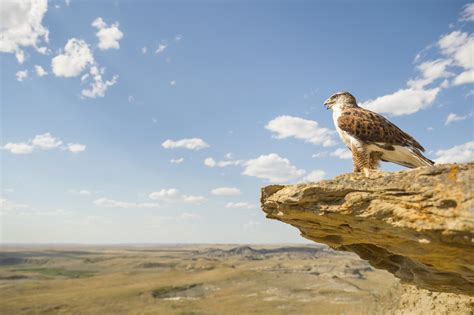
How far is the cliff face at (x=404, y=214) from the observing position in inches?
269

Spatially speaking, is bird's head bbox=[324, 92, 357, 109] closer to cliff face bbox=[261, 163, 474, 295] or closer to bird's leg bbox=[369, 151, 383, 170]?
bird's leg bbox=[369, 151, 383, 170]

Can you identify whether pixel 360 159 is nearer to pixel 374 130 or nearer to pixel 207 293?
pixel 374 130

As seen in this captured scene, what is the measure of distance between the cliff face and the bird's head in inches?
106

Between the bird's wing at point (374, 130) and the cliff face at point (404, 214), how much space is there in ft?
4.29

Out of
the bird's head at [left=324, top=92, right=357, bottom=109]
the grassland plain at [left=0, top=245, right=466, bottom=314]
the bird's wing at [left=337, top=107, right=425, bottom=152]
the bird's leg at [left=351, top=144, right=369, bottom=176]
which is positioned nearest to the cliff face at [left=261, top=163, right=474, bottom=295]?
the bird's leg at [left=351, top=144, right=369, bottom=176]

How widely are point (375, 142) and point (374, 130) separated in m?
0.29

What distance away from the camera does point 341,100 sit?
10.5 meters

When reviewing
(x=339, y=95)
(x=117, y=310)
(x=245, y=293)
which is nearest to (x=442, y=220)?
(x=339, y=95)

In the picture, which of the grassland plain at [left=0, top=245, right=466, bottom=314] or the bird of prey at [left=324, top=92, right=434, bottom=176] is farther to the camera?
the grassland plain at [left=0, top=245, right=466, bottom=314]

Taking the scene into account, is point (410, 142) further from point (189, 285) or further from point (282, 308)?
point (189, 285)

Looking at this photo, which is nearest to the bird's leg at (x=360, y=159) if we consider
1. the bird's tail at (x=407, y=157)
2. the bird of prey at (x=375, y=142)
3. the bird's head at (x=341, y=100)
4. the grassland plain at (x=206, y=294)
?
the bird of prey at (x=375, y=142)

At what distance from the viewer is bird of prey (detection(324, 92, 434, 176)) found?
351 inches

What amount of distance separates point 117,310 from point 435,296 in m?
42.7

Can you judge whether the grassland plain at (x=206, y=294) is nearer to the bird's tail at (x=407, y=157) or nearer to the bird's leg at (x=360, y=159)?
the bird's tail at (x=407, y=157)
